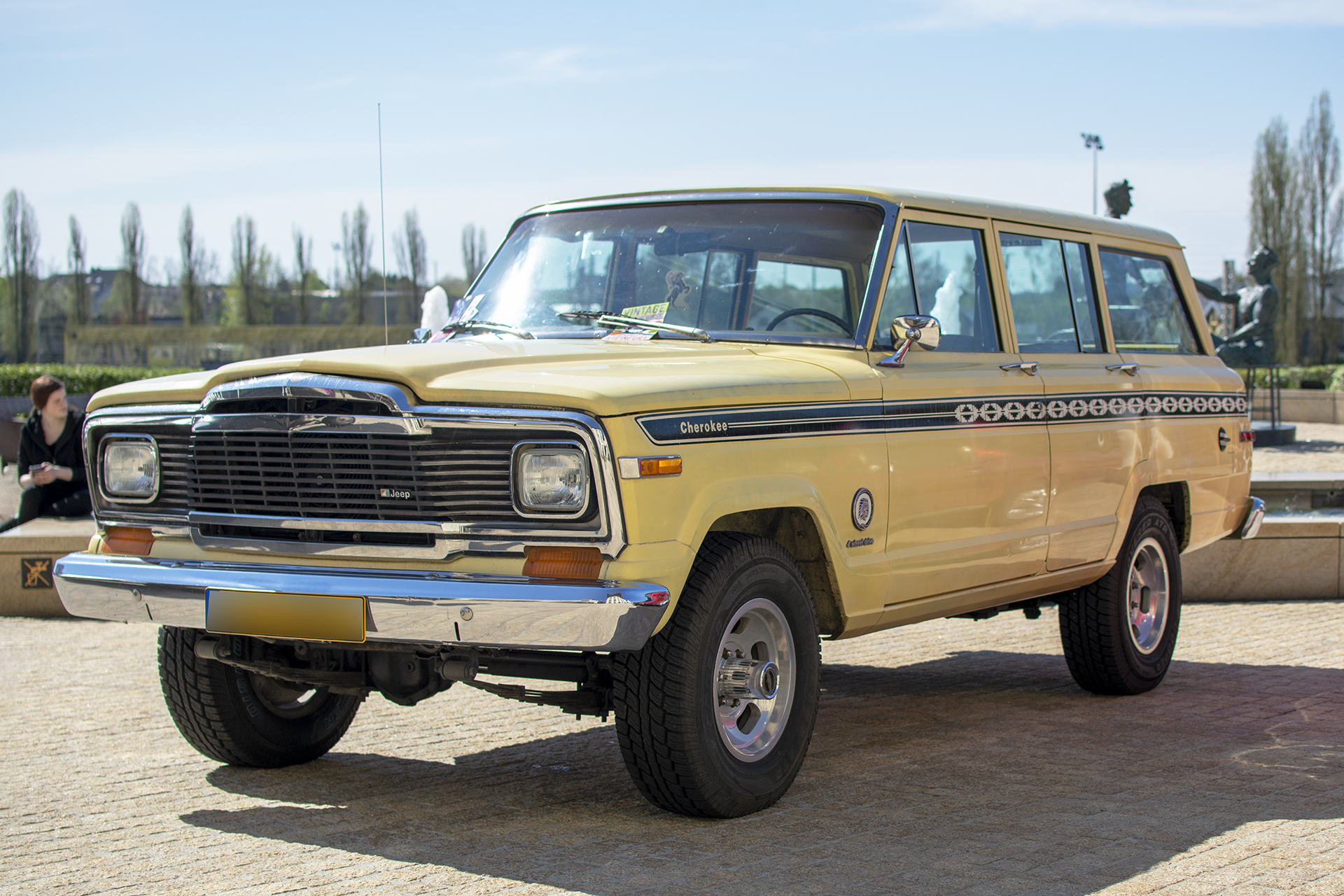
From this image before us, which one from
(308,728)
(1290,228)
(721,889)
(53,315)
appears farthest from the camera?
(53,315)

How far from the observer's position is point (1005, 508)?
5598 millimetres

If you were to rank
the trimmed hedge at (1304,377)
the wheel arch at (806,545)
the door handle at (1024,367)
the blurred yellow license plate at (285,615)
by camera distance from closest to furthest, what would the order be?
the blurred yellow license plate at (285,615), the wheel arch at (806,545), the door handle at (1024,367), the trimmed hedge at (1304,377)

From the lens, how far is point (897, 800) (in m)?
4.77

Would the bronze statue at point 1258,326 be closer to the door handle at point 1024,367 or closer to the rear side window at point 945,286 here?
the door handle at point 1024,367

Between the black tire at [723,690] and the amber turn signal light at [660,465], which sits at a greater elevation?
the amber turn signal light at [660,465]

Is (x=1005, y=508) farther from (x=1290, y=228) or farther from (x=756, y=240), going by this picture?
(x=1290, y=228)

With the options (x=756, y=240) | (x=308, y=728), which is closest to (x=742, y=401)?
(x=756, y=240)

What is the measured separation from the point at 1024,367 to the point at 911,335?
3.46ft

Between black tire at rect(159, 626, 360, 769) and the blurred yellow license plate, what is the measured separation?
2.22 feet

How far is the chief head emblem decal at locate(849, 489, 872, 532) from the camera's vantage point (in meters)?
4.82

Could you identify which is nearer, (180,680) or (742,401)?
(742,401)

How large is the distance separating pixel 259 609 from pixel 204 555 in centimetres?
48

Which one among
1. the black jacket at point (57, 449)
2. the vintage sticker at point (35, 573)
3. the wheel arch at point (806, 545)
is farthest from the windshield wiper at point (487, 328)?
the black jacket at point (57, 449)

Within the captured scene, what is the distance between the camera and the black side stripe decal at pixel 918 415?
4195 millimetres
